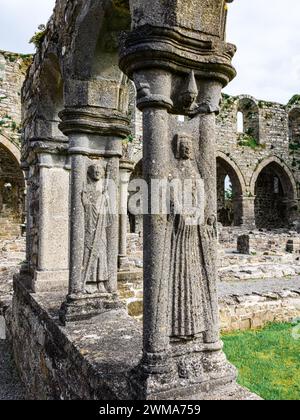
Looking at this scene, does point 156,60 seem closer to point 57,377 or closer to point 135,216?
point 57,377

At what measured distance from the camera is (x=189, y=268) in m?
2.17

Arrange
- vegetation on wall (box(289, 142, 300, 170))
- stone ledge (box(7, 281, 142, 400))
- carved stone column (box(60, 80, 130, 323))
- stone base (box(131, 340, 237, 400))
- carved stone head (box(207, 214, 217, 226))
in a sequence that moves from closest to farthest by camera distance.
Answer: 1. stone base (box(131, 340, 237, 400))
2. carved stone head (box(207, 214, 217, 226))
3. stone ledge (box(7, 281, 142, 400))
4. carved stone column (box(60, 80, 130, 323))
5. vegetation on wall (box(289, 142, 300, 170))

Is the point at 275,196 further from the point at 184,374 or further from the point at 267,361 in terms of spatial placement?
the point at 184,374

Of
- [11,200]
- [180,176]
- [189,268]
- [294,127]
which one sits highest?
[294,127]

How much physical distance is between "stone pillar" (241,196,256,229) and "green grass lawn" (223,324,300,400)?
13.3m

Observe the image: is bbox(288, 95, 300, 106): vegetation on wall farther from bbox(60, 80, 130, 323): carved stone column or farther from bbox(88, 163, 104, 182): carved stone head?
bbox(88, 163, 104, 182): carved stone head

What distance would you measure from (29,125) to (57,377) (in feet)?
12.4

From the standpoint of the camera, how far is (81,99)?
3.67 metres

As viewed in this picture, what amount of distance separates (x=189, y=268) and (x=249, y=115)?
20.5 metres

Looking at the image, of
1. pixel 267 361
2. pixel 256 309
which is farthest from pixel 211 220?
pixel 256 309

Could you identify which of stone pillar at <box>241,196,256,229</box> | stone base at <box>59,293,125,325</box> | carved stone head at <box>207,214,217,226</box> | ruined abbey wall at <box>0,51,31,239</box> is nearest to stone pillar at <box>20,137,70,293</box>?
stone base at <box>59,293,125,325</box>

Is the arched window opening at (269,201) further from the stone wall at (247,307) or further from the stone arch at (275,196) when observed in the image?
the stone wall at (247,307)

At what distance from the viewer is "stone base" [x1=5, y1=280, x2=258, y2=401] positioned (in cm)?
211

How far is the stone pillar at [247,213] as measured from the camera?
1916cm
